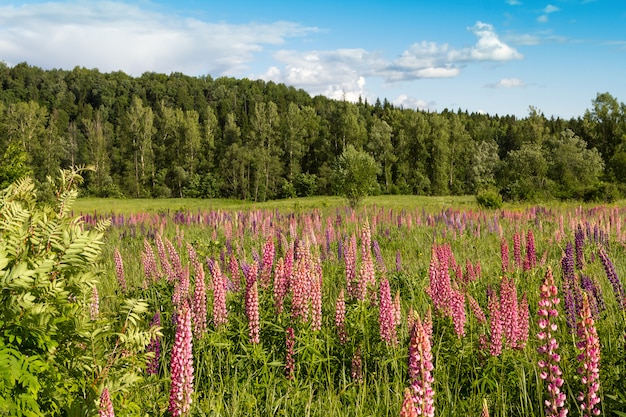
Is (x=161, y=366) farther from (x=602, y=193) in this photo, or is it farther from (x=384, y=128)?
(x=384, y=128)

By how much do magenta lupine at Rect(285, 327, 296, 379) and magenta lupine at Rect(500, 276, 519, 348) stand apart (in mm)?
1833

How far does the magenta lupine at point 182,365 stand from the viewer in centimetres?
301

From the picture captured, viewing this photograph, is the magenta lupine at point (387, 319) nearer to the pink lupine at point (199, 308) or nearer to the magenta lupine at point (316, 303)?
the magenta lupine at point (316, 303)

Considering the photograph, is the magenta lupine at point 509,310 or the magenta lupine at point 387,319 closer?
the magenta lupine at point 509,310

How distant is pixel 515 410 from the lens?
406 centimetres

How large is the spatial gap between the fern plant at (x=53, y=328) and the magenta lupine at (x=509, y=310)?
270 cm

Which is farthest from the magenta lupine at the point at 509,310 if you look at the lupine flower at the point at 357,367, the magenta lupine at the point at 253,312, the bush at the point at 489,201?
the bush at the point at 489,201

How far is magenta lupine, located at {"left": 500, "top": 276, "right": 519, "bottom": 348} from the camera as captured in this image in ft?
12.9

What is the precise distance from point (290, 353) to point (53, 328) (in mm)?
2164

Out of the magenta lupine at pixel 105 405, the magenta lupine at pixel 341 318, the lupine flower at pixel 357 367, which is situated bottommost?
the lupine flower at pixel 357 367

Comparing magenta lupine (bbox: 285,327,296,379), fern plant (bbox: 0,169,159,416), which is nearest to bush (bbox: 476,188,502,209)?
magenta lupine (bbox: 285,327,296,379)

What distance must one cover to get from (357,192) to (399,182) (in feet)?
A: 238

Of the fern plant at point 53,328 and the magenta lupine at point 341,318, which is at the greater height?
the fern plant at point 53,328

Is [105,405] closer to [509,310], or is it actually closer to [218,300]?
[218,300]
